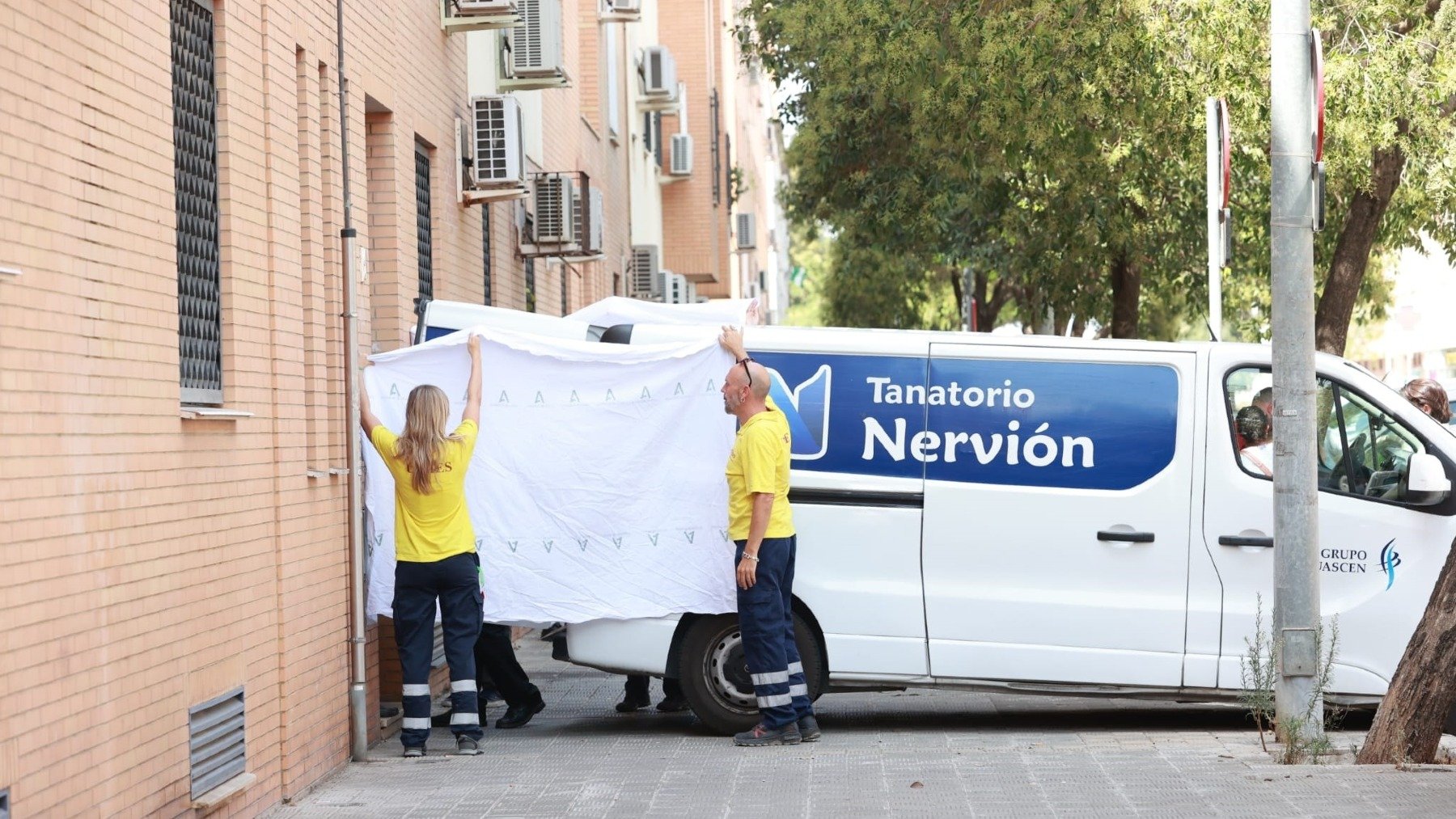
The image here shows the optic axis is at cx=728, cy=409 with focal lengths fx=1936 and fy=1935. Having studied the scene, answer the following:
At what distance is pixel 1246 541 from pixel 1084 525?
2.73ft

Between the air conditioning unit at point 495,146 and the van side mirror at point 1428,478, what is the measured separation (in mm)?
6455

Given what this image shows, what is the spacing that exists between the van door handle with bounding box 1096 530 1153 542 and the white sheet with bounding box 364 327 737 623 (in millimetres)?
1930

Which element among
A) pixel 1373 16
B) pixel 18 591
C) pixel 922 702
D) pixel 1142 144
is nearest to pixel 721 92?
pixel 1142 144

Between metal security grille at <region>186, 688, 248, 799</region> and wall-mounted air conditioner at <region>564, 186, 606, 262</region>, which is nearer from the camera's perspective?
metal security grille at <region>186, 688, 248, 799</region>

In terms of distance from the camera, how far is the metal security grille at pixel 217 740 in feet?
23.0

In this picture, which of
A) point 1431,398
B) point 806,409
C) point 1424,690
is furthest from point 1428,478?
point 806,409

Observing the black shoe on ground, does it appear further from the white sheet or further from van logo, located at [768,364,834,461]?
van logo, located at [768,364,834,461]

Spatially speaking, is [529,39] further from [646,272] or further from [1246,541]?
[646,272]

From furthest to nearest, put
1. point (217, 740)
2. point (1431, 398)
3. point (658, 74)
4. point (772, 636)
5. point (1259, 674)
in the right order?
point (658, 74)
point (1431, 398)
point (772, 636)
point (1259, 674)
point (217, 740)

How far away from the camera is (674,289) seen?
2903 centimetres

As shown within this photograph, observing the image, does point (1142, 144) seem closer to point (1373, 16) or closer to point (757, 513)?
point (1373, 16)

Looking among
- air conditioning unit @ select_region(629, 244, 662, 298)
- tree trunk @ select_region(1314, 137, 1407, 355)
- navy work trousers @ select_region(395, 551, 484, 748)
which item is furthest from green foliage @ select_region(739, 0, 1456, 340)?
navy work trousers @ select_region(395, 551, 484, 748)

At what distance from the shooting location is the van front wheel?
→ 32.9 feet

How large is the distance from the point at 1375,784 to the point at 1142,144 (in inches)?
413
